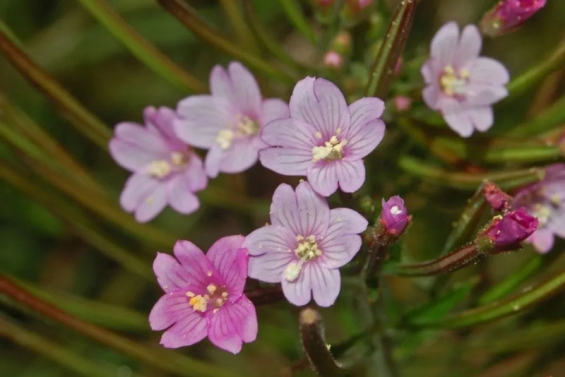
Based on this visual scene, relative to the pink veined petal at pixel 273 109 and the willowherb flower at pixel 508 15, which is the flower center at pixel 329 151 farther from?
the willowherb flower at pixel 508 15

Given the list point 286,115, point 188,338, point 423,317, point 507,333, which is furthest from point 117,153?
point 507,333

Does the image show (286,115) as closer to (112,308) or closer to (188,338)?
(188,338)

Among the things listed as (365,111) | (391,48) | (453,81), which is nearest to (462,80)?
(453,81)

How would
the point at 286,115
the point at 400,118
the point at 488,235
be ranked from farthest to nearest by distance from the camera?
the point at 400,118, the point at 286,115, the point at 488,235

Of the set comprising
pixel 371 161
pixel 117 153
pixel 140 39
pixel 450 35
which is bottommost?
pixel 117 153

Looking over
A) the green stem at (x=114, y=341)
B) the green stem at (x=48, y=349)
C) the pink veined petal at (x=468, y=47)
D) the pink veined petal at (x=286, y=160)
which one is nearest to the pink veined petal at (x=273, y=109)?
the pink veined petal at (x=286, y=160)

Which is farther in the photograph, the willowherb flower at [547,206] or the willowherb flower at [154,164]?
the willowherb flower at [154,164]
